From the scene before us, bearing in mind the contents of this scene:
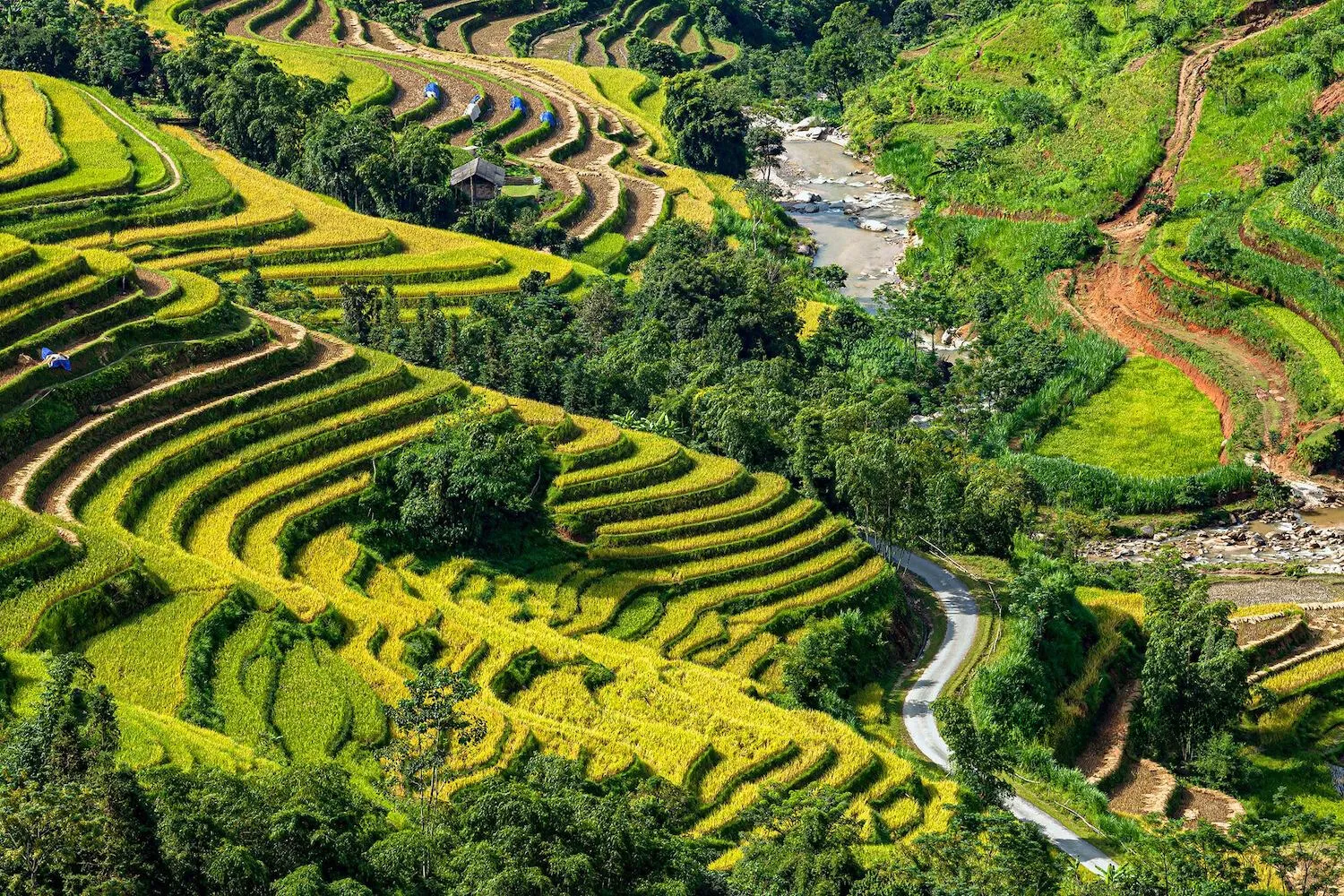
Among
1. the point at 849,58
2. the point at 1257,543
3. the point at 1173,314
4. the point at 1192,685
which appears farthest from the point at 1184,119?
the point at 1192,685

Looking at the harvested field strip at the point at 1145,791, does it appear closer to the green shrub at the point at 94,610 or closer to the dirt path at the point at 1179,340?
the dirt path at the point at 1179,340

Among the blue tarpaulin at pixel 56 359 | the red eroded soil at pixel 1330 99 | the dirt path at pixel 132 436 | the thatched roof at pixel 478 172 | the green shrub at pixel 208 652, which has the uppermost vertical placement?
the red eroded soil at pixel 1330 99

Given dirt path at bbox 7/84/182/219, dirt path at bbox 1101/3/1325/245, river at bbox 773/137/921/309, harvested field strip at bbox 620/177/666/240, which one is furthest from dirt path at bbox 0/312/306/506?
dirt path at bbox 1101/3/1325/245

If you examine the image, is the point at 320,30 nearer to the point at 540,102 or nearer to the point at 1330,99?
the point at 540,102

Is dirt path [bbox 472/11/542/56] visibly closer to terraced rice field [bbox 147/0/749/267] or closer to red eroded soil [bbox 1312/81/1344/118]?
terraced rice field [bbox 147/0/749/267]

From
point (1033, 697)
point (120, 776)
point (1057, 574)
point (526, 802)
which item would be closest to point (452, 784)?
point (526, 802)

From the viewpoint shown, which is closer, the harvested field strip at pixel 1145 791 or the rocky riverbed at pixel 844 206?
the harvested field strip at pixel 1145 791

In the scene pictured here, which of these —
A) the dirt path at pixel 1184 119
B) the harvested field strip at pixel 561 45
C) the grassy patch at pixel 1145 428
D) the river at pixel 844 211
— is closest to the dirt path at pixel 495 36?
the harvested field strip at pixel 561 45
